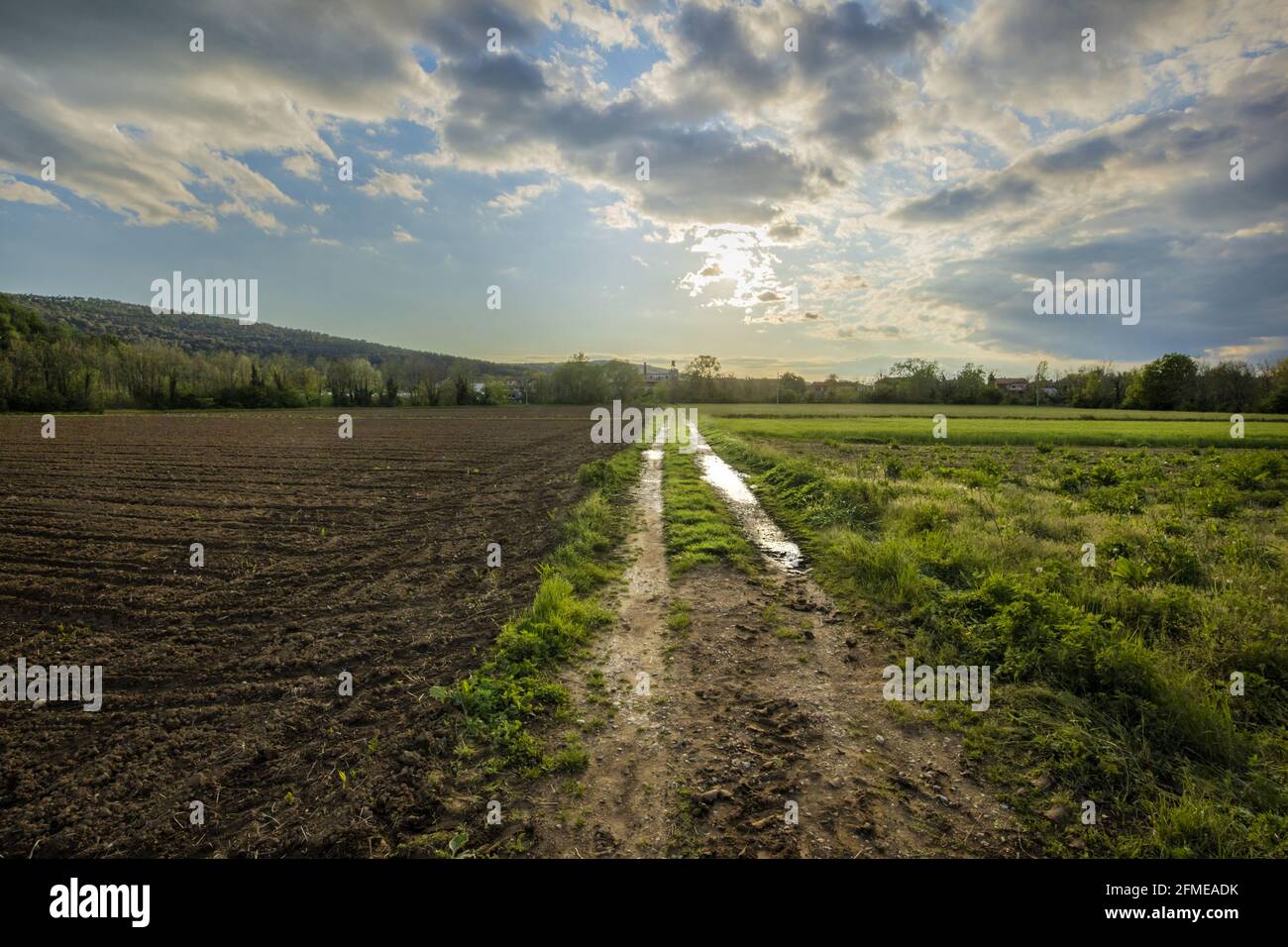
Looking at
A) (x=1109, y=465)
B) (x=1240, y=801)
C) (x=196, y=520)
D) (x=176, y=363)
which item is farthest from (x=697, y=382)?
(x=1240, y=801)

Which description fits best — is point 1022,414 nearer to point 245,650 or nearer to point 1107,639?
point 1107,639

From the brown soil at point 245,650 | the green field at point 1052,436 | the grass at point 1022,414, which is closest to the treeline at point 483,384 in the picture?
the grass at point 1022,414

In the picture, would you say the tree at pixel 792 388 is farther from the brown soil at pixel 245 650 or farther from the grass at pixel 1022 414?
the brown soil at pixel 245 650

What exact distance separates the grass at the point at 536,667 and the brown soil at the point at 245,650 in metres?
0.38

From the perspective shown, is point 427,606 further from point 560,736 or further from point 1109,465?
Answer: point 1109,465

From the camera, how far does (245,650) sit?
7043mm

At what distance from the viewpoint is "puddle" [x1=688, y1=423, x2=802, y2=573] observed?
10883 millimetres

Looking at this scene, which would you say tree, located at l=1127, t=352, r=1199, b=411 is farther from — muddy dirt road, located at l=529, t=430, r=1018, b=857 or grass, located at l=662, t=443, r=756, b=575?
muddy dirt road, located at l=529, t=430, r=1018, b=857

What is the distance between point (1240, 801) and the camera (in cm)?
405

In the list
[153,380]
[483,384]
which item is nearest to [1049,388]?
[483,384]

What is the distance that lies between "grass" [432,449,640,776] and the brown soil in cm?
38

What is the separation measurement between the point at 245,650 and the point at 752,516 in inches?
428

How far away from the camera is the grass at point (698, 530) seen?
10.5 m

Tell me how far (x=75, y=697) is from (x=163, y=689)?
2.77ft
